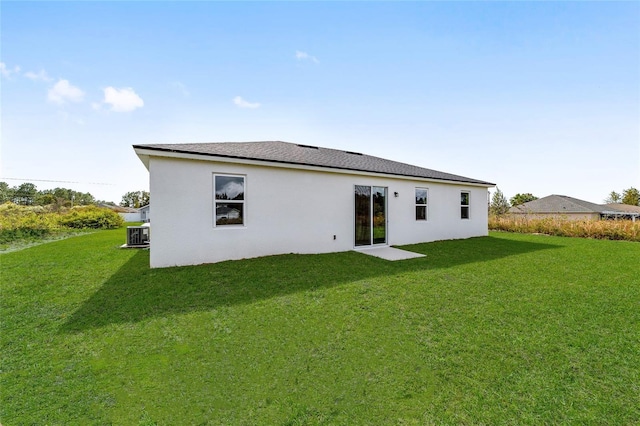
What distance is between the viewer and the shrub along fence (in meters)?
15.2

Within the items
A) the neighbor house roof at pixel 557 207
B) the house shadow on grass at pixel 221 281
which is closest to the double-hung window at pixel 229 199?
the house shadow on grass at pixel 221 281

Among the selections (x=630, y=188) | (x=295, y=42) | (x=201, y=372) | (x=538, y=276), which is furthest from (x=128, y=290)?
(x=630, y=188)

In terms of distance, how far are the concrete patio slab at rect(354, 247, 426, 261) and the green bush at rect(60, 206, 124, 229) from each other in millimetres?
23540

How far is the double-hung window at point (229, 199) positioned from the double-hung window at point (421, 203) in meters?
7.56

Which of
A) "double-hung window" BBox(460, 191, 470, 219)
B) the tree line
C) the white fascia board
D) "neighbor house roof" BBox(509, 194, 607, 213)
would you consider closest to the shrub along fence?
the white fascia board

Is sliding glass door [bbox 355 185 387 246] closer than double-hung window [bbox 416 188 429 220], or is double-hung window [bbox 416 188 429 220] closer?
sliding glass door [bbox 355 185 387 246]

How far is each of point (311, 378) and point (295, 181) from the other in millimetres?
6416

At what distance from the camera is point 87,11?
7648mm

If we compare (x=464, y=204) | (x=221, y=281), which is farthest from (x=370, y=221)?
(x=464, y=204)

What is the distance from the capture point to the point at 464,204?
1332 centimetres

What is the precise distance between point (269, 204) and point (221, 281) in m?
2.94

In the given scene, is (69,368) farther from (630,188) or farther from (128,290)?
(630,188)

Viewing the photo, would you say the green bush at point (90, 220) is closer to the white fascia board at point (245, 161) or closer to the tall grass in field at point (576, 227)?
the white fascia board at point (245, 161)

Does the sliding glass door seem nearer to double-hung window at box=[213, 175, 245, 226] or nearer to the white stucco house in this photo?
the white stucco house
